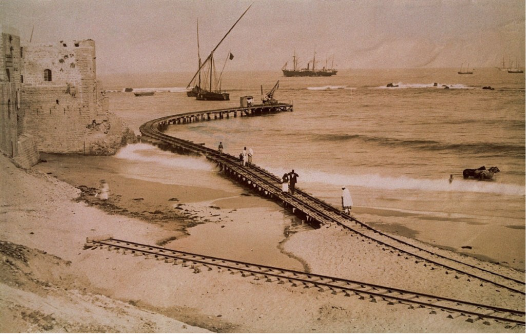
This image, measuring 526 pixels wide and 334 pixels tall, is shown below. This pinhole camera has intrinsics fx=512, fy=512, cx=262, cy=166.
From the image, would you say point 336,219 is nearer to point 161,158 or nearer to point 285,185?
point 285,185

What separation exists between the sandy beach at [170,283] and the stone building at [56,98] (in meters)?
4.06

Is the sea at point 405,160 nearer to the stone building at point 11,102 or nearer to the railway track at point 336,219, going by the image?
the railway track at point 336,219

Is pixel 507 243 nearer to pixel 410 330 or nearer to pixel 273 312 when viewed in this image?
pixel 410 330

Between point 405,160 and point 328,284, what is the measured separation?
18494 millimetres

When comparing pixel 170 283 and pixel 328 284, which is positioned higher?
pixel 328 284

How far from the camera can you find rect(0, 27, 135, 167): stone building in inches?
721

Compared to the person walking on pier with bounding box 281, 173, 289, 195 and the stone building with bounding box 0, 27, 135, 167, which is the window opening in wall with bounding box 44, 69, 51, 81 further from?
the person walking on pier with bounding box 281, 173, 289, 195

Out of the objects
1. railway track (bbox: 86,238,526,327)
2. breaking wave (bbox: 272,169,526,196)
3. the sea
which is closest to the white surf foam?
the sea

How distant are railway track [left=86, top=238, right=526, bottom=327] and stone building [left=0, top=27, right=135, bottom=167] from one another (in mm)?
7221

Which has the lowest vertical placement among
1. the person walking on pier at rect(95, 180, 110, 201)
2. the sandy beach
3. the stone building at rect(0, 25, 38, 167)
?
the sandy beach

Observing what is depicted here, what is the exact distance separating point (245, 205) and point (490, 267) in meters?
8.13

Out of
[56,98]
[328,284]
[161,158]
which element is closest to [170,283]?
[328,284]

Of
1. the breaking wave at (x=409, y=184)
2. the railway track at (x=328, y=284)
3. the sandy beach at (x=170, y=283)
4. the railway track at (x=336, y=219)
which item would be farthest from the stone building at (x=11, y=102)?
the breaking wave at (x=409, y=184)

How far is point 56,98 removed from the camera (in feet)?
64.1
